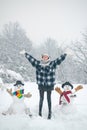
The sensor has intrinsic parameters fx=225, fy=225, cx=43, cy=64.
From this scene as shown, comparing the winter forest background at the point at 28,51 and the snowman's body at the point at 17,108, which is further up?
the winter forest background at the point at 28,51

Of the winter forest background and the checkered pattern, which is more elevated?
the winter forest background

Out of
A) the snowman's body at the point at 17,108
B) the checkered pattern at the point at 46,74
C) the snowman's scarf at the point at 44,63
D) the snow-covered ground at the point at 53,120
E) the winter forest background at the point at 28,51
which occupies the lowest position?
the snow-covered ground at the point at 53,120

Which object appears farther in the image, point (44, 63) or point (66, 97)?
point (66, 97)

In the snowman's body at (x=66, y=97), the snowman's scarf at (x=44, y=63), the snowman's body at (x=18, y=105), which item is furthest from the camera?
the snowman's body at (x=66, y=97)

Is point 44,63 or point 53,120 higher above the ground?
point 44,63

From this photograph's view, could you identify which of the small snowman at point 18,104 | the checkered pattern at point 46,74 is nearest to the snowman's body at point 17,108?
the small snowman at point 18,104

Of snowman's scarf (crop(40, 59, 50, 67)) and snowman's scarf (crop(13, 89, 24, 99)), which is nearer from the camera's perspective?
snowman's scarf (crop(40, 59, 50, 67))

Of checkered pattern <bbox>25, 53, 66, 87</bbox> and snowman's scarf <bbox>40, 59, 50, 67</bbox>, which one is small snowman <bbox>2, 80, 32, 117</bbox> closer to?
checkered pattern <bbox>25, 53, 66, 87</bbox>

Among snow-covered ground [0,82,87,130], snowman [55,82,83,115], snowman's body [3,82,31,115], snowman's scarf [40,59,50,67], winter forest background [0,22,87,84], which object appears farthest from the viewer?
winter forest background [0,22,87,84]

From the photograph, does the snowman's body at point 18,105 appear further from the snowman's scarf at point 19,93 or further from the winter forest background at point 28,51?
the winter forest background at point 28,51

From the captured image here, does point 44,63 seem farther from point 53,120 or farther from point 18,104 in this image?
point 53,120

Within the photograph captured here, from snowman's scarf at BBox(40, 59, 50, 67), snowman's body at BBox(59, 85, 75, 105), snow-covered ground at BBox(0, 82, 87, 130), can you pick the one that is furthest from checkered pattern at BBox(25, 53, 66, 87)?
snow-covered ground at BBox(0, 82, 87, 130)

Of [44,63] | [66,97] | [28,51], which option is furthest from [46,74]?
[28,51]

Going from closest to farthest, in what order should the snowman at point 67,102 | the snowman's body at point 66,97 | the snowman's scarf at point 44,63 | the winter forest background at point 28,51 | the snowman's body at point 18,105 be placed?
the snowman's body at point 18,105 < the snowman's scarf at point 44,63 < the snowman at point 67,102 < the snowman's body at point 66,97 < the winter forest background at point 28,51
